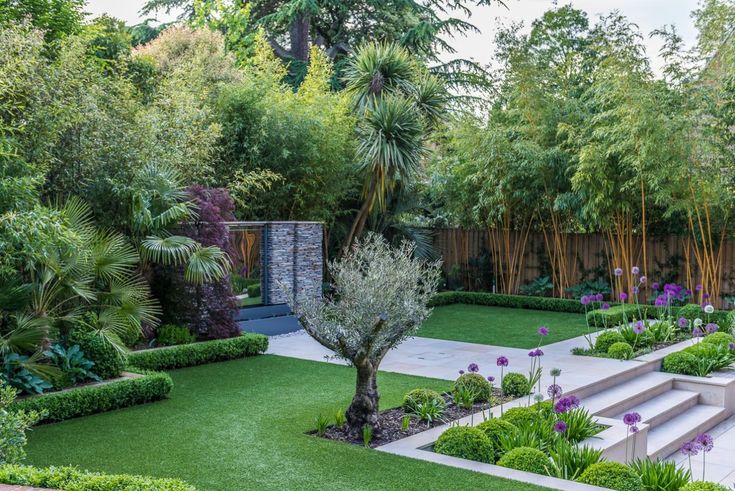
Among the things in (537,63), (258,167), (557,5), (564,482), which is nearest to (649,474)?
(564,482)

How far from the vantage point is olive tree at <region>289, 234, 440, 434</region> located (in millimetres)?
5746

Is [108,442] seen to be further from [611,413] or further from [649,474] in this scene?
[611,413]

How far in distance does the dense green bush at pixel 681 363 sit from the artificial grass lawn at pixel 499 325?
2041 mm

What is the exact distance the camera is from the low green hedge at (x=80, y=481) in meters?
3.80

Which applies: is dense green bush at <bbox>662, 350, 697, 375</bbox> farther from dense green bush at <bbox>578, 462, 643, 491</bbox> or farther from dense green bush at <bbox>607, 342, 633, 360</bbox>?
dense green bush at <bbox>578, 462, 643, 491</bbox>

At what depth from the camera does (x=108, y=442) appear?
18.9 feet

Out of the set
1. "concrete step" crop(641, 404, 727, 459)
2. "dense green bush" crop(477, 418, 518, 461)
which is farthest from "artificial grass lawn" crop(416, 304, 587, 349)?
"dense green bush" crop(477, 418, 518, 461)

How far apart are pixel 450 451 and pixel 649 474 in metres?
1.37

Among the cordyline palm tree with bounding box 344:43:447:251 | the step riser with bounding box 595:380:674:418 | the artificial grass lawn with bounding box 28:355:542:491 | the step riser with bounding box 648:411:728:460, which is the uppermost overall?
the cordyline palm tree with bounding box 344:43:447:251

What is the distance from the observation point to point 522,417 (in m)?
5.95

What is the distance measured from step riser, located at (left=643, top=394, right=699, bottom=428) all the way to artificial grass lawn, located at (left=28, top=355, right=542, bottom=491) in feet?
6.89

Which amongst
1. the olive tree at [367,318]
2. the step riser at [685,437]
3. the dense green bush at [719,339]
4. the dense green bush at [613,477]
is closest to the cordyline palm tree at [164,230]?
the olive tree at [367,318]

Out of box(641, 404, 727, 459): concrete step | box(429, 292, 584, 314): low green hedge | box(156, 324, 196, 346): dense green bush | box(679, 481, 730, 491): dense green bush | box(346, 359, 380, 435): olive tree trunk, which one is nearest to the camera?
box(679, 481, 730, 491): dense green bush

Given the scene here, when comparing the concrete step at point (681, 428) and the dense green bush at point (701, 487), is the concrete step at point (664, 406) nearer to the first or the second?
the concrete step at point (681, 428)
